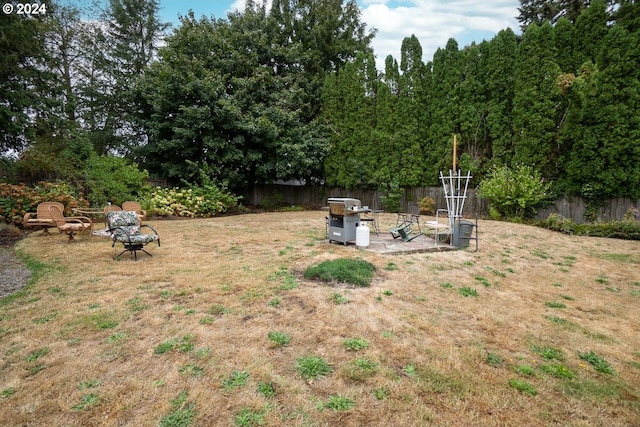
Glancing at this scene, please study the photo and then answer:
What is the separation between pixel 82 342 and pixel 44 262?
11.1 feet

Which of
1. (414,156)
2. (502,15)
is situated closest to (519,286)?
(414,156)

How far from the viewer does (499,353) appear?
2.60 meters

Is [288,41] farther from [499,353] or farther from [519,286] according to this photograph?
[499,353]

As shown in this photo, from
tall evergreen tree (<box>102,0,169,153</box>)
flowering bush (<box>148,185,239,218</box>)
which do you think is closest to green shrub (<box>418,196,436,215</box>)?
flowering bush (<box>148,185,239,218</box>)

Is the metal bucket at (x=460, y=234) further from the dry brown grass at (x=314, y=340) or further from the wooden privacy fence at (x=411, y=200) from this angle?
the wooden privacy fence at (x=411, y=200)

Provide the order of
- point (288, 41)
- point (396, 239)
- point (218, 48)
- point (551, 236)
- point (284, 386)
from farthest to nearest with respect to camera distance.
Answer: point (288, 41), point (218, 48), point (551, 236), point (396, 239), point (284, 386)

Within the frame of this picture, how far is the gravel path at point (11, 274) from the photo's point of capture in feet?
13.0

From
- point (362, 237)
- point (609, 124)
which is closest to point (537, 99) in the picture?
point (609, 124)

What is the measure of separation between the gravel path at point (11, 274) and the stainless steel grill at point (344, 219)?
481 centimetres

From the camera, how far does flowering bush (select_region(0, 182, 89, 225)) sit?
8.00 m

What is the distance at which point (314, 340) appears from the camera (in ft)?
8.95

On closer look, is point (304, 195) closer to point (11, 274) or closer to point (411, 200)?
point (411, 200)

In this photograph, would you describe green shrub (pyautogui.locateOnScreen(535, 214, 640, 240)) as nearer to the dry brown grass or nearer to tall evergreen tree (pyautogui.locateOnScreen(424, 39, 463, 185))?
the dry brown grass

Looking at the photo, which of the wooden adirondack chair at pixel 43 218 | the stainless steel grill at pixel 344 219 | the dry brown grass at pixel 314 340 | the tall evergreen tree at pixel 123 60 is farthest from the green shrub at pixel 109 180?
the stainless steel grill at pixel 344 219
